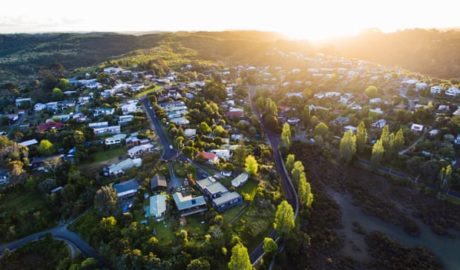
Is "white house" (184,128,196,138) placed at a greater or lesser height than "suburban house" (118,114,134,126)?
lesser

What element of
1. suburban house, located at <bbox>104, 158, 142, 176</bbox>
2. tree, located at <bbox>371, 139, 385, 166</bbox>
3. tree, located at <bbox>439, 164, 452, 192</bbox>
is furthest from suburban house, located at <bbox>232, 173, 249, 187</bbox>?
tree, located at <bbox>439, 164, 452, 192</bbox>

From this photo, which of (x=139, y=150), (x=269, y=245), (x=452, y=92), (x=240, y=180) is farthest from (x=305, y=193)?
(x=452, y=92)

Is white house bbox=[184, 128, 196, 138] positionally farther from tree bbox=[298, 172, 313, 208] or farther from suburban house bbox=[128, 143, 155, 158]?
tree bbox=[298, 172, 313, 208]

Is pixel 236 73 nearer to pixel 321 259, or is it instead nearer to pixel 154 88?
pixel 154 88

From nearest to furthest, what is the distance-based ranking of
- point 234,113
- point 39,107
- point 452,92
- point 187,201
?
point 187,201 < point 39,107 < point 452,92 < point 234,113

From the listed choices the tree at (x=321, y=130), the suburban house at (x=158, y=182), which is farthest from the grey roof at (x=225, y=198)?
the tree at (x=321, y=130)

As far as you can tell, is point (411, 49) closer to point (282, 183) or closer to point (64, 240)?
point (282, 183)

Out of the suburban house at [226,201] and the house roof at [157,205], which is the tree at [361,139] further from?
the house roof at [157,205]

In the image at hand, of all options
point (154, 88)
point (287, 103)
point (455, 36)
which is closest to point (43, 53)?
point (154, 88)
